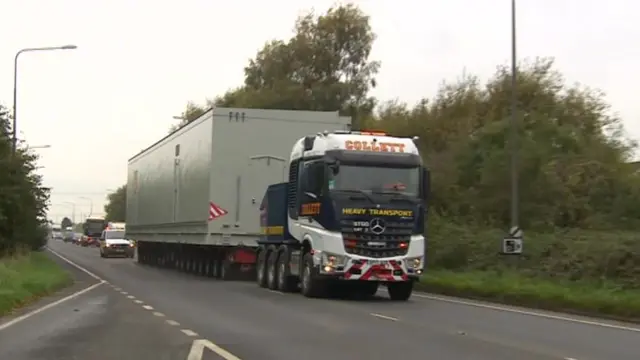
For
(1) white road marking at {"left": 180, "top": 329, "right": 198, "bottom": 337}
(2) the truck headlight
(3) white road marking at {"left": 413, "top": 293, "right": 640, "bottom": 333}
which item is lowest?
(1) white road marking at {"left": 180, "top": 329, "right": 198, "bottom": 337}

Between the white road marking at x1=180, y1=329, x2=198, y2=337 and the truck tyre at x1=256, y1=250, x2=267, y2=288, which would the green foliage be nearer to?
the truck tyre at x1=256, y1=250, x2=267, y2=288

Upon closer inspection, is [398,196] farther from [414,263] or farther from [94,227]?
[94,227]

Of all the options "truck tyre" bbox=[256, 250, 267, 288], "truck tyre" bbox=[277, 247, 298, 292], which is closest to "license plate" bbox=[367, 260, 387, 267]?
"truck tyre" bbox=[277, 247, 298, 292]

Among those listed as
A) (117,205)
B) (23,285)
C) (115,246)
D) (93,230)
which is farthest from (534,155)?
(117,205)

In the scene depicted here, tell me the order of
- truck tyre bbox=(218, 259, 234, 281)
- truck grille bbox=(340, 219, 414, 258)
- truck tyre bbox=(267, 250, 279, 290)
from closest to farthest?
truck grille bbox=(340, 219, 414, 258)
truck tyre bbox=(267, 250, 279, 290)
truck tyre bbox=(218, 259, 234, 281)

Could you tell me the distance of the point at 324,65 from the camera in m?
65.3

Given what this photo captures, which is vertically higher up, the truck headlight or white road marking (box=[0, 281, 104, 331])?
the truck headlight

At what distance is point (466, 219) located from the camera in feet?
136

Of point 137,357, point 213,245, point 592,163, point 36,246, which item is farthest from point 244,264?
point 36,246

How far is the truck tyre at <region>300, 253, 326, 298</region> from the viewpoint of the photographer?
968 inches

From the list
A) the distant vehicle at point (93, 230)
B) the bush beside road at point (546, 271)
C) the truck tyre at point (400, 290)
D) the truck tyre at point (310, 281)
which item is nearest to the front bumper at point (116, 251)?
the bush beside road at point (546, 271)

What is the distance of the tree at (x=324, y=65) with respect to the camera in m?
63.8

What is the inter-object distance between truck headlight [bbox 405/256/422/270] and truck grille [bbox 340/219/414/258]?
0.71 feet

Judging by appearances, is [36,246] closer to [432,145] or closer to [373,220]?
[432,145]
